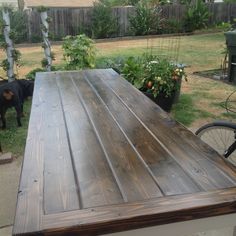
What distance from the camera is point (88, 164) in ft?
6.06

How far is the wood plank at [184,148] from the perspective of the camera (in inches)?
67.2

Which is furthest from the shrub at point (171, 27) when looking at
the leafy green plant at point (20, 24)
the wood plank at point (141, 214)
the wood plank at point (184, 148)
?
the wood plank at point (141, 214)

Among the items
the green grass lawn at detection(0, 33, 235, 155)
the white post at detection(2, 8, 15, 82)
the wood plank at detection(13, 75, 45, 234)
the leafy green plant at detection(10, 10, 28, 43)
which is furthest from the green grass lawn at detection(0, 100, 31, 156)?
the leafy green plant at detection(10, 10, 28, 43)

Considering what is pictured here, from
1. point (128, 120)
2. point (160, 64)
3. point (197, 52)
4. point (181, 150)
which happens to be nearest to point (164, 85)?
point (160, 64)

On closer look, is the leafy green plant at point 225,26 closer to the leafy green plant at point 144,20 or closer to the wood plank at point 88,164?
the leafy green plant at point 144,20

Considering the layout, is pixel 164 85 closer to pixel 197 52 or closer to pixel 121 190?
pixel 121 190

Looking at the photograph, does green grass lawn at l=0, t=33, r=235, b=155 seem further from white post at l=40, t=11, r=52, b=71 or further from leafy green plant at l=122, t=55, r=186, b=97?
white post at l=40, t=11, r=52, b=71

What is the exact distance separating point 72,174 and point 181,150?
649 mm

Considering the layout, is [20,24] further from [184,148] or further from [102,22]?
[184,148]

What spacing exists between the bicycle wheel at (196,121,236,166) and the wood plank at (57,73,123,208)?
112 centimetres

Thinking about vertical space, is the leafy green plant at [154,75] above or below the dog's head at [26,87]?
above

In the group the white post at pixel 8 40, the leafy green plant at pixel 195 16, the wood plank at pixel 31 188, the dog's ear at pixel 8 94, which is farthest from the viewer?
the leafy green plant at pixel 195 16

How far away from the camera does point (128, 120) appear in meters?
2.52

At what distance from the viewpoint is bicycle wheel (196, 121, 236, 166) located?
2.96m
